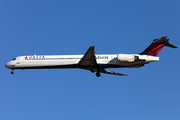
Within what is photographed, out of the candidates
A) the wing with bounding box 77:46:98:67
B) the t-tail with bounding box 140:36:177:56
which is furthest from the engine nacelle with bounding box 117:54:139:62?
the wing with bounding box 77:46:98:67

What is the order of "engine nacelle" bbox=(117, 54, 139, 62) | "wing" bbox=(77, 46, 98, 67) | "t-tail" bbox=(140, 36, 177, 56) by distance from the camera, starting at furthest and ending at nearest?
"t-tail" bbox=(140, 36, 177, 56) → "wing" bbox=(77, 46, 98, 67) → "engine nacelle" bbox=(117, 54, 139, 62)

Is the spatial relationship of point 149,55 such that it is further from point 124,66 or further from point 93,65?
point 93,65

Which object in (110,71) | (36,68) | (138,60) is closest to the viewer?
(138,60)

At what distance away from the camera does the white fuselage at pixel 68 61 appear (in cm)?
2971

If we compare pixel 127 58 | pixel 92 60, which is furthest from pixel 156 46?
pixel 92 60

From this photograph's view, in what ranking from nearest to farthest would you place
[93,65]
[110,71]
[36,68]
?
[93,65] < [36,68] < [110,71]

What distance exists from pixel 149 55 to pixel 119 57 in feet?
12.7

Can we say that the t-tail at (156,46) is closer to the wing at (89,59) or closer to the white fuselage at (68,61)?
the white fuselage at (68,61)

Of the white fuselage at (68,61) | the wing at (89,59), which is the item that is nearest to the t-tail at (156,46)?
the white fuselage at (68,61)

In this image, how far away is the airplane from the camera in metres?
29.7

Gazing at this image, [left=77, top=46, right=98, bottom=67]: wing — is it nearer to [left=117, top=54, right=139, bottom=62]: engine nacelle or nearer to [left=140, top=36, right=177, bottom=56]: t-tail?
[left=117, top=54, right=139, bottom=62]: engine nacelle

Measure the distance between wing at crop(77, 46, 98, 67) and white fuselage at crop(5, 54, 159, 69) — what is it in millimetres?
922

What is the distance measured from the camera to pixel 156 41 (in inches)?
1188

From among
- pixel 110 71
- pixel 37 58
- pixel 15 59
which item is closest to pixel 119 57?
pixel 110 71
